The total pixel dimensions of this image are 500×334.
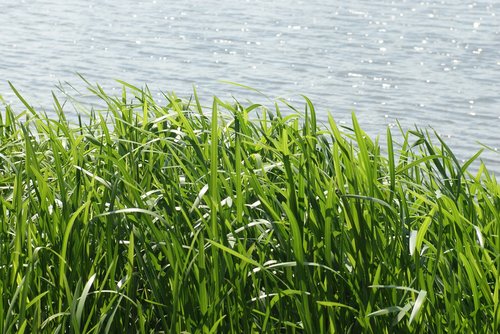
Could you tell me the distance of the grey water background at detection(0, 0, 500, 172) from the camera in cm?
1020

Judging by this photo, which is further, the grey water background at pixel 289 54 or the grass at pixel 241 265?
the grey water background at pixel 289 54

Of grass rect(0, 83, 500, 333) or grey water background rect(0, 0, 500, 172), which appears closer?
grass rect(0, 83, 500, 333)

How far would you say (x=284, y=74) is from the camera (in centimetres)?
1178

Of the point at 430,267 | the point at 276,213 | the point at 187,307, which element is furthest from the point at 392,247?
the point at 187,307

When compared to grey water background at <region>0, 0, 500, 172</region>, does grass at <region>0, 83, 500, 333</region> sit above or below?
above

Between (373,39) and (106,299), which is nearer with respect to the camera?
(106,299)

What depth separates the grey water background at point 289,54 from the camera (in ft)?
33.5

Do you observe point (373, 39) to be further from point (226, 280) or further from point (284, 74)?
point (226, 280)

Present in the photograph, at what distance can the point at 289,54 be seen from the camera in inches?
524

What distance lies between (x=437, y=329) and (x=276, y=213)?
533mm

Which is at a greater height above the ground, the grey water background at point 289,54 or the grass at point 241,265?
the grass at point 241,265

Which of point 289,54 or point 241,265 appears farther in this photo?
point 289,54

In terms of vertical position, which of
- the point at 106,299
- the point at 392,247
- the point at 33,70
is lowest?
the point at 33,70

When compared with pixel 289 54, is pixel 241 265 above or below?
above
